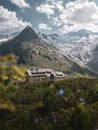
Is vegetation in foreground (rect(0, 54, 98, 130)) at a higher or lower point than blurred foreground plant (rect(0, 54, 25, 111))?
lower

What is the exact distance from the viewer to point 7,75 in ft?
43.6

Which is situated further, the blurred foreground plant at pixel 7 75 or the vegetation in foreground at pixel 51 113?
the vegetation in foreground at pixel 51 113

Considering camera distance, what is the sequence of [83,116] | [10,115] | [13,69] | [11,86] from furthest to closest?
[10,115] < [83,116] < [11,86] < [13,69]

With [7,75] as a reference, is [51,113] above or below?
below

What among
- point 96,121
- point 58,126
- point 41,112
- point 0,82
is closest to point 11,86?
point 0,82

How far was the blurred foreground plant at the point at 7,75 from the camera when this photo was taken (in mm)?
12359

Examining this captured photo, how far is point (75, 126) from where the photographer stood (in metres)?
17.0

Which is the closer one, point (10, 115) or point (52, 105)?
point (52, 105)

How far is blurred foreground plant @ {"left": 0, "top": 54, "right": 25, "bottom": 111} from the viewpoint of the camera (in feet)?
40.5

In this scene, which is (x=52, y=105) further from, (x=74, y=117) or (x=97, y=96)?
(x=74, y=117)

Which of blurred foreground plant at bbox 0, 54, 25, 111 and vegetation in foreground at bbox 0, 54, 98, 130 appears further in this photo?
vegetation in foreground at bbox 0, 54, 98, 130

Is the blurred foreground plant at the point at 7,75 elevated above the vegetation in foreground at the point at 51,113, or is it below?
above

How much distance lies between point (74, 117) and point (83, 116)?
500 millimetres

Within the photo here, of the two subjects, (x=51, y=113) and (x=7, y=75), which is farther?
(x=51, y=113)
